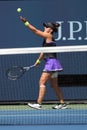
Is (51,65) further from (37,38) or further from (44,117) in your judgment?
(37,38)

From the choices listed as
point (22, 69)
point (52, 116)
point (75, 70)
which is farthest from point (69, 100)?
point (52, 116)

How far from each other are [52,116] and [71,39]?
2.71m

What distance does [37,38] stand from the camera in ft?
36.0

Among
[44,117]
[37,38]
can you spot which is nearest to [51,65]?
[44,117]

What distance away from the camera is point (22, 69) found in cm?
977

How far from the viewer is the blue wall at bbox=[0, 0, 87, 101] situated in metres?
10.8

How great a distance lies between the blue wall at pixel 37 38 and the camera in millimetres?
10836

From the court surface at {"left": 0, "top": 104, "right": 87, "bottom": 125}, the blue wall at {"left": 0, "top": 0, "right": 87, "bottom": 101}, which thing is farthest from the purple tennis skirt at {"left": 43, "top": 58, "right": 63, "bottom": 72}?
the blue wall at {"left": 0, "top": 0, "right": 87, "bottom": 101}

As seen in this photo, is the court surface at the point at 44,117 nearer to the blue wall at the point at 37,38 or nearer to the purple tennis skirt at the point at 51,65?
the purple tennis skirt at the point at 51,65

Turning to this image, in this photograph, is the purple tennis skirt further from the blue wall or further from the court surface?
the blue wall

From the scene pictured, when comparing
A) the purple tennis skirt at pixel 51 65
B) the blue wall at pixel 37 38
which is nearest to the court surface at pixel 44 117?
the purple tennis skirt at pixel 51 65

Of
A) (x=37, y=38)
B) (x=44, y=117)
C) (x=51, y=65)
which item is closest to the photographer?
(x=44, y=117)

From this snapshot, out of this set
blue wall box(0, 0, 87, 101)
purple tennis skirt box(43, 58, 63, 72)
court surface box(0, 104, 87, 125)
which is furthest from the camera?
blue wall box(0, 0, 87, 101)

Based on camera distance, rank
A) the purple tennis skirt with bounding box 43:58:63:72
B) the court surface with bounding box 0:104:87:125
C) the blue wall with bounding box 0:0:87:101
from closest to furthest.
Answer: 1. the court surface with bounding box 0:104:87:125
2. the purple tennis skirt with bounding box 43:58:63:72
3. the blue wall with bounding box 0:0:87:101
